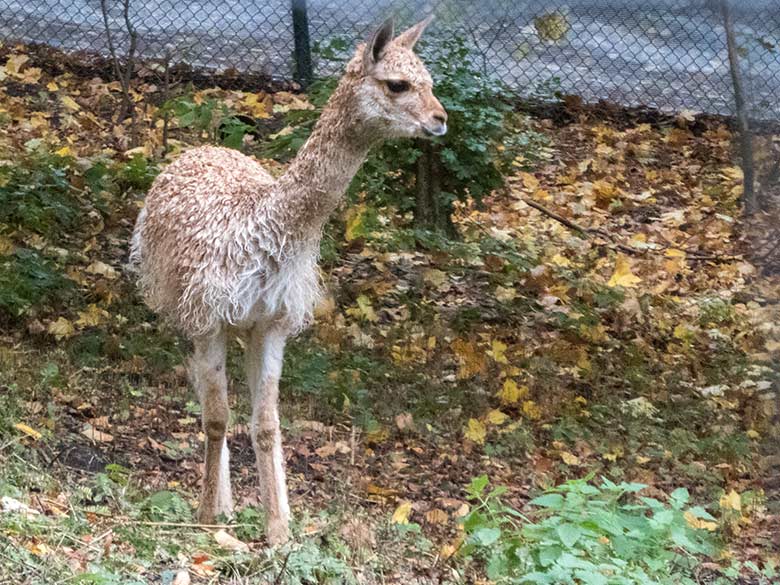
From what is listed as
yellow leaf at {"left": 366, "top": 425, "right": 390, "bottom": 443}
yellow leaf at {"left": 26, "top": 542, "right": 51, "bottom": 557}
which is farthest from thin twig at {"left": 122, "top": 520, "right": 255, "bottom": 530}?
yellow leaf at {"left": 366, "top": 425, "right": 390, "bottom": 443}

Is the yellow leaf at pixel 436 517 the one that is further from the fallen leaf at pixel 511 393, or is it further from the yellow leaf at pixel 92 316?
the yellow leaf at pixel 92 316

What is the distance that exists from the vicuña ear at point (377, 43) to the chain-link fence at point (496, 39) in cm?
526

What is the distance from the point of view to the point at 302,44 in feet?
36.3

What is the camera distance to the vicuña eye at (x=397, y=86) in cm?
508

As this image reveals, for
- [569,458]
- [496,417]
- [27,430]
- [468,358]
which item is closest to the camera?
[27,430]

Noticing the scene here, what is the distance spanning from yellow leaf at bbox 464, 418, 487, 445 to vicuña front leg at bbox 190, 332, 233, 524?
1.85 metres

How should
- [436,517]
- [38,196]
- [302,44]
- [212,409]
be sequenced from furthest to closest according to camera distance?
[302,44] < [38,196] < [436,517] < [212,409]

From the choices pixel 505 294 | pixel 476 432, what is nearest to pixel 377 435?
pixel 476 432

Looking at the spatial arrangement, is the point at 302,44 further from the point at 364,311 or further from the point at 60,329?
the point at 60,329

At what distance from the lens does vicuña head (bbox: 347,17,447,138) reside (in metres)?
5.08

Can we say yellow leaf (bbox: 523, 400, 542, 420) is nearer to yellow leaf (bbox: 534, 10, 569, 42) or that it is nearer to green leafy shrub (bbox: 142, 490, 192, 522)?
green leafy shrub (bbox: 142, 490, 192, 522)

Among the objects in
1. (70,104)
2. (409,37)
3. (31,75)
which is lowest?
(70,104)

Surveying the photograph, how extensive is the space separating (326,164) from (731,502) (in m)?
2.65

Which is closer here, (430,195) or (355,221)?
(355,221)
